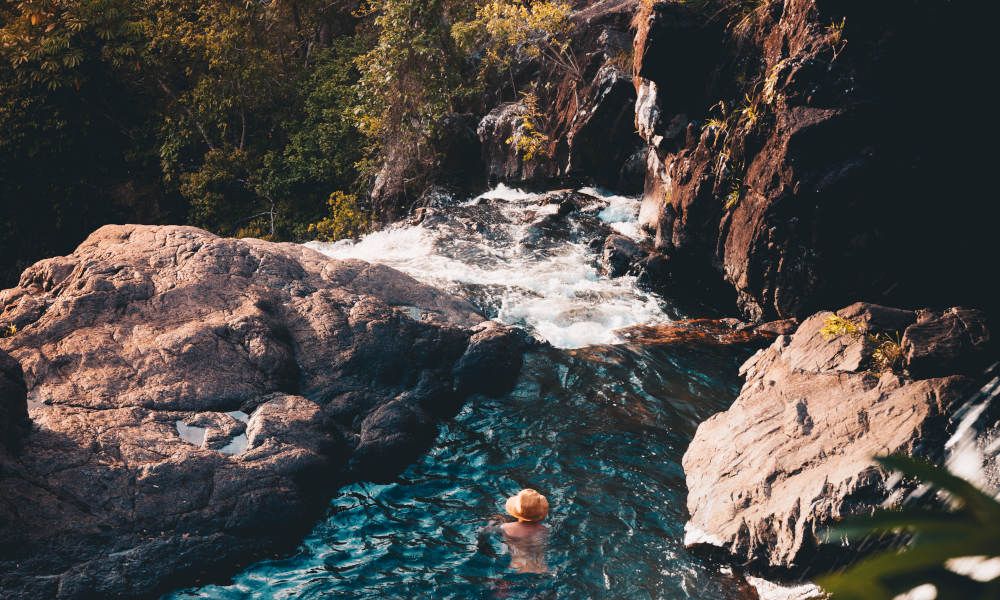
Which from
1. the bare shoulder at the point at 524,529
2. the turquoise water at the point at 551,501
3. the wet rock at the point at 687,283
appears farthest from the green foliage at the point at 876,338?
the wet rock at the point at 687,283

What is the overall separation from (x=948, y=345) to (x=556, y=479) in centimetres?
416

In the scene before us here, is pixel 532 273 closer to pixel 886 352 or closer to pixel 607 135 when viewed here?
pixel 607 135

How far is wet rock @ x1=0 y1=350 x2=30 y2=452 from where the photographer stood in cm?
628

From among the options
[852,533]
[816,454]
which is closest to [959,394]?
[816,454]

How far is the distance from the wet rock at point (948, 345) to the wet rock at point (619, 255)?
7390 mm

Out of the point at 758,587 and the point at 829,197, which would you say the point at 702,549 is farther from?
the point at 829,197

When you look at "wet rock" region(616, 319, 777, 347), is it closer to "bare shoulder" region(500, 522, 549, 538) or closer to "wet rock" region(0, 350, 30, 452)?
"bare shoulder" region(500, 522, 549, 538)

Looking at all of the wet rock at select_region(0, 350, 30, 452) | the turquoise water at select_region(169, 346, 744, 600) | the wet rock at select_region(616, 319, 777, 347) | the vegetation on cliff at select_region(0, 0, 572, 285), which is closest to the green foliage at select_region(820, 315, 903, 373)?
the turquoise water at select_region(169, 346, 744, 600)

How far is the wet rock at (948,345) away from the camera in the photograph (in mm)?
6281

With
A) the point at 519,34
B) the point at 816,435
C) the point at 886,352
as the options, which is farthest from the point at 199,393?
the point at 519,34

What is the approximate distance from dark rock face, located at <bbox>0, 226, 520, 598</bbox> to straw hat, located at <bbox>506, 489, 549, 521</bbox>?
1.73 meters

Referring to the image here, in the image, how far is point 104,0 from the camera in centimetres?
1769

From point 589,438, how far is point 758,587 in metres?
2.96

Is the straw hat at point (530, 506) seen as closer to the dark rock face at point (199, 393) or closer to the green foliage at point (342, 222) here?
the dark rock face at point (199, 393)
